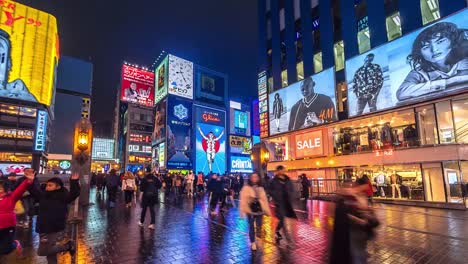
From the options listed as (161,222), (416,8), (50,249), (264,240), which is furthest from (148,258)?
(416,8)

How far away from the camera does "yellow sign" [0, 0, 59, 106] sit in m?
60.4

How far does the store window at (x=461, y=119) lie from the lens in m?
16.3

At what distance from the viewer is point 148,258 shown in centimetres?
579

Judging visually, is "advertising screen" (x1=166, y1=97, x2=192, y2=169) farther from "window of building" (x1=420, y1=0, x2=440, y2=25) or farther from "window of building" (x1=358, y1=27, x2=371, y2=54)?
"window of building" (x1=420, y1=0, x2=440, y2=25)

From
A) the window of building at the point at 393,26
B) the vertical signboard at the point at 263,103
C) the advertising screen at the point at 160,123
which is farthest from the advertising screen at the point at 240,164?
the window of building at the point at 393,26

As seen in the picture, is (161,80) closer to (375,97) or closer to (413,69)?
(375,97)

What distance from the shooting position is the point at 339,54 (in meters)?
24.7

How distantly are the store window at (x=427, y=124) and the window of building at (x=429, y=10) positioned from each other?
5805 mm

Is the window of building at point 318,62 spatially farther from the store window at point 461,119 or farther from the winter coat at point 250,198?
the winter coat at point 250,198

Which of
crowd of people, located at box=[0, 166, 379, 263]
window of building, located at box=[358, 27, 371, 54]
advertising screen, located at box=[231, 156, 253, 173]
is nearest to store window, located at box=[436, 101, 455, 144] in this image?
window of building, located at box=[358, 27, 371, 54]

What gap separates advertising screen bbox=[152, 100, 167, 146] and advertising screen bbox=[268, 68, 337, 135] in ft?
100

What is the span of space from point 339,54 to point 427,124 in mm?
9723

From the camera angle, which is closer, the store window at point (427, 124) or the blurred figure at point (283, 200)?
the blurred figure at point (283, 200)

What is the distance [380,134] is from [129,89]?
237ft
